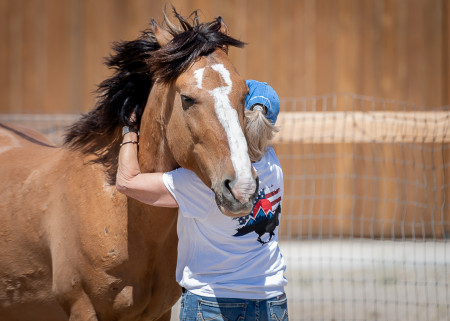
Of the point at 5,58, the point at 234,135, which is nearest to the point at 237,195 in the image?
the point at 234,135

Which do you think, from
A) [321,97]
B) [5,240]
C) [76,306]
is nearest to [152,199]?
[76,306]

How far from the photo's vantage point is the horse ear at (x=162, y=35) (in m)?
2.68

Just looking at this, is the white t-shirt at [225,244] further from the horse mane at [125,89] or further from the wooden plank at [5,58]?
the wooden plank at [5,58]

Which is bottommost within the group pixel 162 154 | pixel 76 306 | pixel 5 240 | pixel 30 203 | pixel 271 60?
pixel 76 306

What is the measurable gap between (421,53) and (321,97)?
4.39 feet

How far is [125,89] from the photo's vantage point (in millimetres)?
2879

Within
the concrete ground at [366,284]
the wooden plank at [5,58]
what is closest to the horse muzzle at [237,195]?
the concrete ground at [366,284]

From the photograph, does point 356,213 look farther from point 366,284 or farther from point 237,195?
point 237,195

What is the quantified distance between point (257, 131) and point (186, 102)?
0.31 meters

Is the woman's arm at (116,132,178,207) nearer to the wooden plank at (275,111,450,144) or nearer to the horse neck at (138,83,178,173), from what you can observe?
the horse neck at (138,83,178,173)

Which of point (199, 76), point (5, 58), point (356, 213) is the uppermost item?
point (5, 58)

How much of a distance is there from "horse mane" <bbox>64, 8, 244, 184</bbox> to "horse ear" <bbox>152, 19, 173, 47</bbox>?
0.09 ft

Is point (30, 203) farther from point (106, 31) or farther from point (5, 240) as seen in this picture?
point (106, 31)

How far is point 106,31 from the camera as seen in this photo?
22.7 feet
